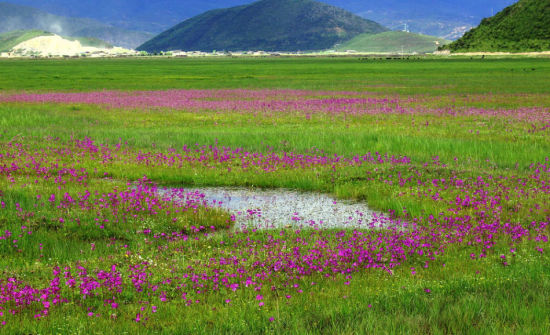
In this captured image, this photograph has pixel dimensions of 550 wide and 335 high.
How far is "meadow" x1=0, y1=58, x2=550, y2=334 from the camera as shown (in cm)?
671

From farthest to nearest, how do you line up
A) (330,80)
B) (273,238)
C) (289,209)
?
(330,80) < (289,209) < (273,238)

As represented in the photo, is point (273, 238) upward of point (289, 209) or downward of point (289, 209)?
upward

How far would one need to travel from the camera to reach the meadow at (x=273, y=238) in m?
6.71

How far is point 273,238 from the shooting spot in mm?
10430

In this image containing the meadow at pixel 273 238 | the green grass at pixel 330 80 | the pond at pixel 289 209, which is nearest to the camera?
the meadow at pixel 273 238

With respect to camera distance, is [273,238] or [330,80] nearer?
[273,238]

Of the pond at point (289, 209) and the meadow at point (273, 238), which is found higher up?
the meadow at point (273, 238)

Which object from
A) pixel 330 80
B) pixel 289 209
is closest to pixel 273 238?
pixel 289 209

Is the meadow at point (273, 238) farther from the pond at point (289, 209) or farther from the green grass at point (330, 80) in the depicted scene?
the green grass at point (330, 80)

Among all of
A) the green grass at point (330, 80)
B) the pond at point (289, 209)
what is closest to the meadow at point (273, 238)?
the pond at point (289, 209)

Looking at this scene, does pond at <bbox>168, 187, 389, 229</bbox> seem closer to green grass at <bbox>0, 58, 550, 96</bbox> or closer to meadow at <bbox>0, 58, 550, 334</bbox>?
meadow at <bbox>0, 58, 550, 334</bbox>

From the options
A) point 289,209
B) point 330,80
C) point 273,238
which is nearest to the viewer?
point 273,238

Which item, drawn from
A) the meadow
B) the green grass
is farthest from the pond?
the green grass

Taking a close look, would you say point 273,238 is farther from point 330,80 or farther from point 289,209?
point 330,80
